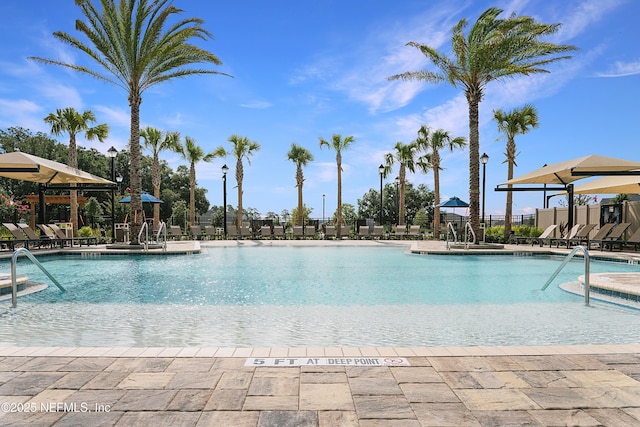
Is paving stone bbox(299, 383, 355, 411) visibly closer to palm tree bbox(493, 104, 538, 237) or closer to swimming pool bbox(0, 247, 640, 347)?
swimming pool bbox(0, 247, 640, 347)

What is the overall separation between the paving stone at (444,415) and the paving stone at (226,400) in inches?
40.6

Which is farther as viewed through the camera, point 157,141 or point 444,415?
point 157,141

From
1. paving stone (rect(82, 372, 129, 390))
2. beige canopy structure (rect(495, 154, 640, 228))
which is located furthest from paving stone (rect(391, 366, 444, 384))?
beige canopy structure (rect(495, 154, 640, 228))

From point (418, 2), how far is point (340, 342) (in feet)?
36.4

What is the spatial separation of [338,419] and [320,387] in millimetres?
447

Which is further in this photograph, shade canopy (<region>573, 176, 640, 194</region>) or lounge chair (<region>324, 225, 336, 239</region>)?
lounge chair (<region>324, 225, 336, 239</region>)

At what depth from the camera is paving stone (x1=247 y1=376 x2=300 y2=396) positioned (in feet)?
8.66

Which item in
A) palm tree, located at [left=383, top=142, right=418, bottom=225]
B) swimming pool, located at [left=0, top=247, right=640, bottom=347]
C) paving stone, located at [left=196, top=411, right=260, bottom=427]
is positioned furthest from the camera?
palm tree, located at [left=383, top=142, right=418, bottom=225]

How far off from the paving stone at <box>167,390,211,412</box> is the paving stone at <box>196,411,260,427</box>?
0.12m

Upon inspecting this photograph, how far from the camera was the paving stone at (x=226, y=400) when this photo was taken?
2.42m

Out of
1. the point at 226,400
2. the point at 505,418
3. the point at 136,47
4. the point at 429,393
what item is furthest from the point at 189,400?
the point at 136,47

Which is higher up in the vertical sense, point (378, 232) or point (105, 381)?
point (378, 232)

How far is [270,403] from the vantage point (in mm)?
2496

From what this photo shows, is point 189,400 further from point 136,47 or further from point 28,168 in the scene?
point 136,47
